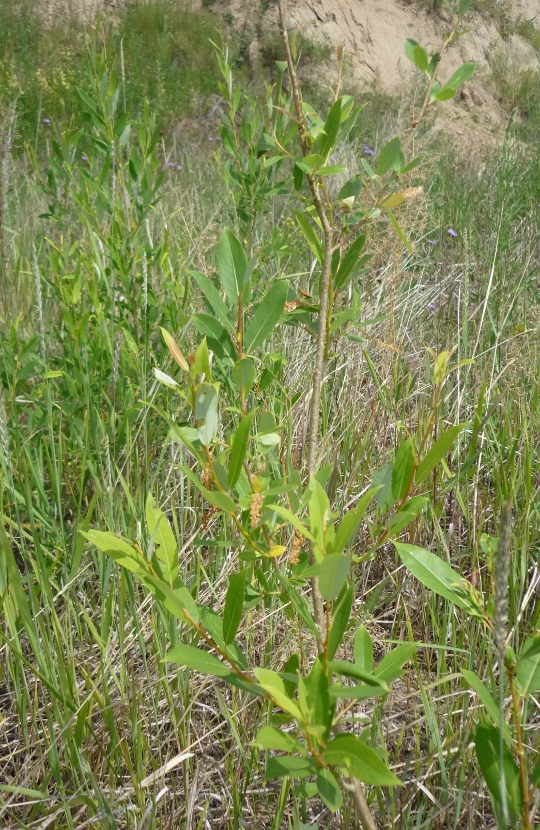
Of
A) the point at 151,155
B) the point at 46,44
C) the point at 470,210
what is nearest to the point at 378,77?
the point at 46,44

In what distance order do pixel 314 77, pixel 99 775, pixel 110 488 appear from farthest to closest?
pixel 314 77 → pixel 110 488 → pixel 99 775

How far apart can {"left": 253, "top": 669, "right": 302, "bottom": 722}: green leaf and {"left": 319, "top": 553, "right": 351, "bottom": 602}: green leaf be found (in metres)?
0.08

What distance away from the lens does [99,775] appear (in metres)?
0.93

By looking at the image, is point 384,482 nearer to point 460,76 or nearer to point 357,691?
point 357,691

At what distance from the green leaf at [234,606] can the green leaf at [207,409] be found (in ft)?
0.44

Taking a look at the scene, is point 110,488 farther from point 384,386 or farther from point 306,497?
point 384,386

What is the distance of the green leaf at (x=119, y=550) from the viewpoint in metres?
0.56

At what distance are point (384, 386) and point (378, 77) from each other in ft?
32.3

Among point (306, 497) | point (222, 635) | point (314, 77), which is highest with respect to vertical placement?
point (306, 497)

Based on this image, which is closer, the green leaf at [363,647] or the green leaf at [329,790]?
the green leaf at [329,790]

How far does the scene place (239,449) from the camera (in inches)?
23.7

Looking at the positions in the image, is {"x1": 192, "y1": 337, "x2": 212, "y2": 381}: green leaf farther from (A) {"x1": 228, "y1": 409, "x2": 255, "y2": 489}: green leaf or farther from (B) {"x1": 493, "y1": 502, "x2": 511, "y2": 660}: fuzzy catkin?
(B) {"x1": 493, "y1": 502, "x2": 511, "y2": 660}: fuzzy catkin

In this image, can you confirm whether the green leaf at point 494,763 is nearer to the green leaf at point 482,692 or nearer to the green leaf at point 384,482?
the green leaf at point 482,692

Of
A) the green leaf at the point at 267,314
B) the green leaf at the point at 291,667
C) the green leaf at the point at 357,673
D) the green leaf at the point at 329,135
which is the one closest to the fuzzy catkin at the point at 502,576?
the green leaf at the point at 357,673
